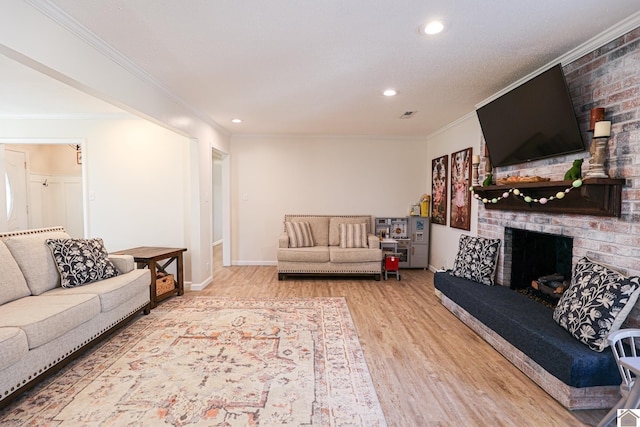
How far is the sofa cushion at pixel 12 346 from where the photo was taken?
1642 millimetres

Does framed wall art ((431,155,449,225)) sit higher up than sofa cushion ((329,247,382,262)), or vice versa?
framed wall art ((431,155,449,225))

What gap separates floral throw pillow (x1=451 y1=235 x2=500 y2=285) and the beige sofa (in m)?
3.50

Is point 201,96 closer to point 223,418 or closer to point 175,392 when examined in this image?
point 175,392

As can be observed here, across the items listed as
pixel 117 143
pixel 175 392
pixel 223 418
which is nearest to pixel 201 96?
pixel 117 143

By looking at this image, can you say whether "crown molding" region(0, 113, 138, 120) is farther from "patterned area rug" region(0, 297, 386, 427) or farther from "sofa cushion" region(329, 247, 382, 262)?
"sofa cushion" region(329, 247, 382, 262)

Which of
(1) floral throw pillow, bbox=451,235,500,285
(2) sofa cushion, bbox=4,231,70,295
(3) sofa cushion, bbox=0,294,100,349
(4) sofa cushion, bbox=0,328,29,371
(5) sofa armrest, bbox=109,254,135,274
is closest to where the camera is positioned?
(4) sofa cushion, bbox=0,328,29,371

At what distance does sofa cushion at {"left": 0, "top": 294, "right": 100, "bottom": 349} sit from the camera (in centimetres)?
186

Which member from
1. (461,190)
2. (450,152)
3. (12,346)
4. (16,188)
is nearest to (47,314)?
(12,346)

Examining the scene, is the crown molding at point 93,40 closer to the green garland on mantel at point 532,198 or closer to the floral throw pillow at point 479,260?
the green garland on mantel at point 532,198

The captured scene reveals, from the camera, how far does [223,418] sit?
1.71m

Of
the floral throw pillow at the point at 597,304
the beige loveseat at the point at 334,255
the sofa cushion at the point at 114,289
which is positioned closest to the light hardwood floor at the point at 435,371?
the floral throw pillow at the point at 597,304

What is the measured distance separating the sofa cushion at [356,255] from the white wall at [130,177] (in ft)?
7.05

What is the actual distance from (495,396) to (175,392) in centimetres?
210

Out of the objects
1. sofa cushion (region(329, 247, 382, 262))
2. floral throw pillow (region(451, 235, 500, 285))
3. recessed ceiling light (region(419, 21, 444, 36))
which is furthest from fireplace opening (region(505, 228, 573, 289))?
recessed ceiling light (region(419, 21, 444, 36))
